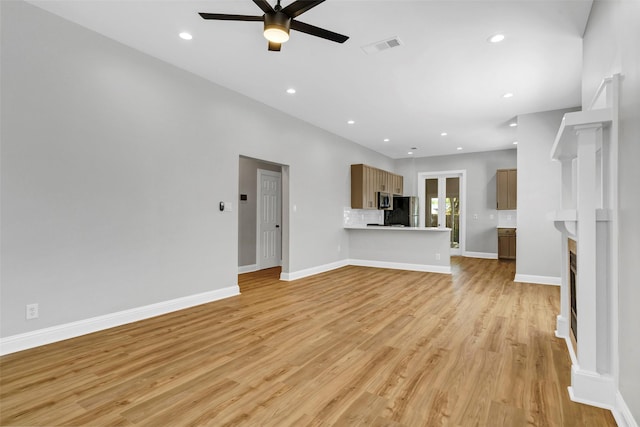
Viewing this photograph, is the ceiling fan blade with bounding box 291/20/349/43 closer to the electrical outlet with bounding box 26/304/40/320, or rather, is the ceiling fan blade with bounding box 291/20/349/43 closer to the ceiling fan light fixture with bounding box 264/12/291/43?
the ceiling fan light fixture with bounding box 264/12/291/43

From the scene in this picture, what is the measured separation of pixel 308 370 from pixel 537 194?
4950mm

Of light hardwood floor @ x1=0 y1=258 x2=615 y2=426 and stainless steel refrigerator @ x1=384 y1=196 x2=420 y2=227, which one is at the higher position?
stainless steel refrigerator @ x1=384 y1=196 x2=420 y2=227

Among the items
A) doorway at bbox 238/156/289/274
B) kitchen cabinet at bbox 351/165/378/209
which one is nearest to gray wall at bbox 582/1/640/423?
doorway at bbox 238/156/289/274

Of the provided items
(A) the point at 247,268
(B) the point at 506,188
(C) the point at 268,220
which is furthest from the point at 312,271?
(B) the point at 506,188

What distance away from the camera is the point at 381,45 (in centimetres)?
324

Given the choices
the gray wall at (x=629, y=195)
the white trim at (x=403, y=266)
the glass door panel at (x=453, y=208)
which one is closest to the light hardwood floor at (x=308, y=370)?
the gray wall at (x=629, y=195)

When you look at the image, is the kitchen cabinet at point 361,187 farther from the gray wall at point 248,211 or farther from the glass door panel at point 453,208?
the glass door panel at point 453,208

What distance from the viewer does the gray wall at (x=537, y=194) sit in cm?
513

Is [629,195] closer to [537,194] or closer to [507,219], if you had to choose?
[537,194]

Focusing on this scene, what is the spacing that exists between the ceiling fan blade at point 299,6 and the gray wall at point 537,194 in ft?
15.6

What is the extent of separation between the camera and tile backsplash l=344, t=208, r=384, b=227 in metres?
7.36

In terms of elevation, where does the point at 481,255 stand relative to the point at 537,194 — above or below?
below

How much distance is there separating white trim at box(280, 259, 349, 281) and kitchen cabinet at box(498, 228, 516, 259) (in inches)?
162

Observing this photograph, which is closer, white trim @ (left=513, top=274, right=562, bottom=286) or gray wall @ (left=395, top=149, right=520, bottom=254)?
white trim @ (left=513, top=274, right=562, bottom=286)
